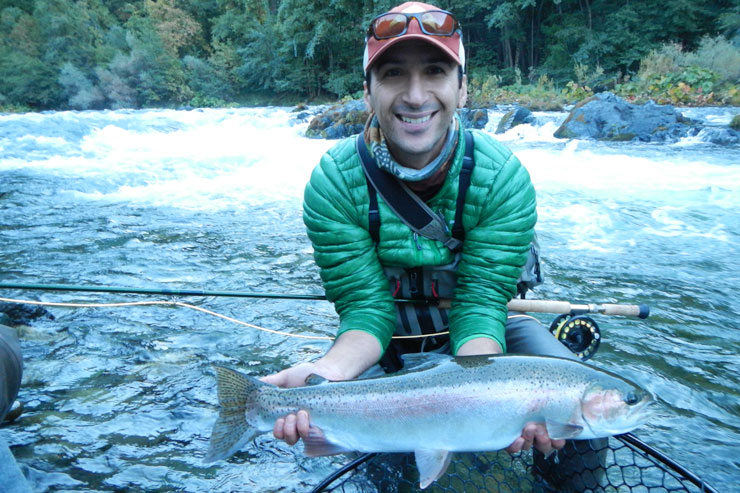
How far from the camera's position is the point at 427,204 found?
245 cm

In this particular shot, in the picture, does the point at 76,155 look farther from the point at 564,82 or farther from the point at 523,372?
the point at 564,82

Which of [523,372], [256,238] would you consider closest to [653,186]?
[256,238]

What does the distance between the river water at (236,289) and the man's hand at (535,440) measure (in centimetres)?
126

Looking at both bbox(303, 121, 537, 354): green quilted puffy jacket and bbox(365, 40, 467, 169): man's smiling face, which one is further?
bbox(303, 121, 537, 354): green quilted puffy jacket

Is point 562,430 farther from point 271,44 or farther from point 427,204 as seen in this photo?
point 271,44

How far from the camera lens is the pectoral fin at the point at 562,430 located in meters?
1.84

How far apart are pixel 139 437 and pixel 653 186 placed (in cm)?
959

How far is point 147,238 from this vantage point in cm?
717

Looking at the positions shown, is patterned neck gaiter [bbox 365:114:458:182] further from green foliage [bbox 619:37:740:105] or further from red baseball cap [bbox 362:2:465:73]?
green foliage [bbox 619:37:740:105]

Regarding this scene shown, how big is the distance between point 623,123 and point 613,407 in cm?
1493

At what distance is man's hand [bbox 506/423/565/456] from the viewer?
1.88 meters

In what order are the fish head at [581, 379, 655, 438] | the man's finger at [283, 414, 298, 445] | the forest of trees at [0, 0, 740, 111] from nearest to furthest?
the fish head at [581, 379, 655, 438] < the man's finger at [283, 414, 298, 445] < the forest of trees at [0, 0, 740, 111]

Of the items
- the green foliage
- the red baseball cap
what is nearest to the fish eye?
the red baseball cap

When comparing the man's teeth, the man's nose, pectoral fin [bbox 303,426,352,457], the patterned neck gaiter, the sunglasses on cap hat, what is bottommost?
pectoral fin [bbox 303,426,352,457]
